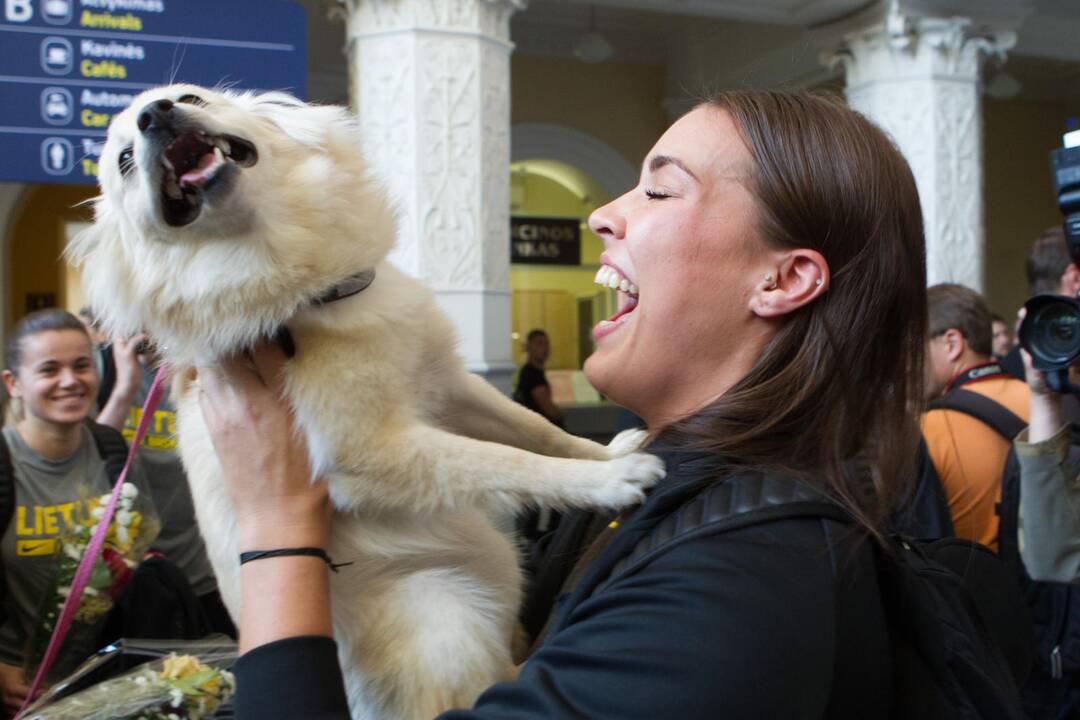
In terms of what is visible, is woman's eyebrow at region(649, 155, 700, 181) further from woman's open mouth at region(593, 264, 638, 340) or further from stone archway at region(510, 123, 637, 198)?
stone archway at region(510, 123, 637, 198)

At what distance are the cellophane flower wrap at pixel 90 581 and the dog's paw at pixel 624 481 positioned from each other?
4.29 feet

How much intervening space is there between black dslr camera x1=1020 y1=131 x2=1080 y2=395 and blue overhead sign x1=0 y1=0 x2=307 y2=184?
2.45 metres

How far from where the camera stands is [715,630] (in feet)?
2.29

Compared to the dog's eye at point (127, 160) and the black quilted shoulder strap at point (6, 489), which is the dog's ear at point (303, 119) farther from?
the black quilted shoulder strap at point (6, 489)

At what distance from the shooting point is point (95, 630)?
2.21 meters

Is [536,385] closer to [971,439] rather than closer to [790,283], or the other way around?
[971,439]

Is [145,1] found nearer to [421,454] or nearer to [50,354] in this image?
[50,354]

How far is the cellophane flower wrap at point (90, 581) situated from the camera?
7.08 ft

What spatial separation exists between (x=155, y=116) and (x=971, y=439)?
218 centimetres

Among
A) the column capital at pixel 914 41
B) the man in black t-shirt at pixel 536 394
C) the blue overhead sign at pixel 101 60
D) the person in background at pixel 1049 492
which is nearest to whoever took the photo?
the person in background at pixel 1049 492

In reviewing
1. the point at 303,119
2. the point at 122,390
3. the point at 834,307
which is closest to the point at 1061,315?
the point at 834,307

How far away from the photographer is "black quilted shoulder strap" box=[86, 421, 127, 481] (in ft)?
9.10

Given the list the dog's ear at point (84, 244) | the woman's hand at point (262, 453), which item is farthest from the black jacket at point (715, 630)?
the dog's ear at point (84, 244)

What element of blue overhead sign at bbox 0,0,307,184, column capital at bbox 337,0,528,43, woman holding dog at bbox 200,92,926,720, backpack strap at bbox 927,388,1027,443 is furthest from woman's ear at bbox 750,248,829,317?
column capital at bbox 337,0,528,43
